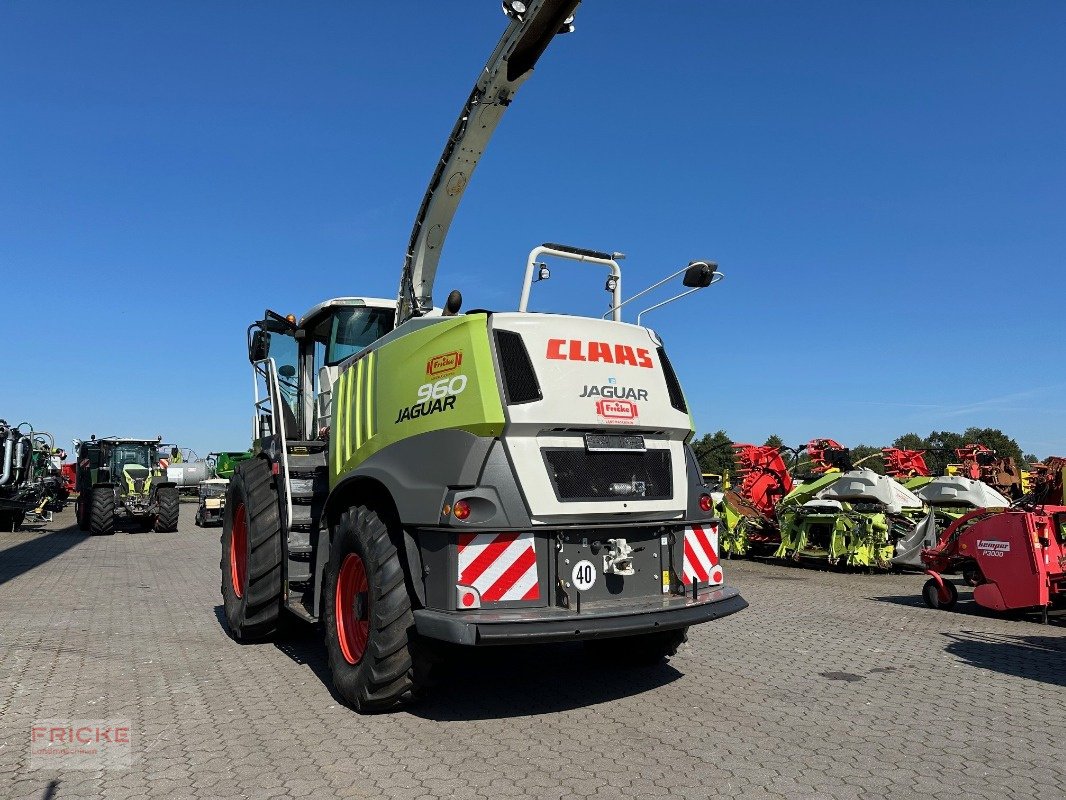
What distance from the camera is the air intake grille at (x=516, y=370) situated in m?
4.45

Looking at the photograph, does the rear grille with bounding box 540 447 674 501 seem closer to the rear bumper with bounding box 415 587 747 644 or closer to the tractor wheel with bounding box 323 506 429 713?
the rear bumper with bounding box 415 587 747 644

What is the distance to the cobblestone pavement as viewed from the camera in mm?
3738

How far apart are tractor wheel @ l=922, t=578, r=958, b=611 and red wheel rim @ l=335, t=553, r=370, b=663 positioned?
22.5ft

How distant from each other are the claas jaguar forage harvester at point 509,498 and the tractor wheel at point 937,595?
15.7ft

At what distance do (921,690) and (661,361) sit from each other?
2.82 metres

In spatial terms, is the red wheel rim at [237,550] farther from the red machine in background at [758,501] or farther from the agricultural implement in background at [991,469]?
the agricultural implement in background at [991,469]

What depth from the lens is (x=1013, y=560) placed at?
318 inches

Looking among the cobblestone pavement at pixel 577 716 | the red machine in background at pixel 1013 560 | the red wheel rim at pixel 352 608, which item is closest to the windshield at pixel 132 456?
the cobblestone pavement at pixel 577 716

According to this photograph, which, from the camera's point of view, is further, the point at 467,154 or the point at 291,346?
the point at 291,346

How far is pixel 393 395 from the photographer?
16.5 ft

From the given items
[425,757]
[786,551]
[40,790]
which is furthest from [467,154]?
[786,551]

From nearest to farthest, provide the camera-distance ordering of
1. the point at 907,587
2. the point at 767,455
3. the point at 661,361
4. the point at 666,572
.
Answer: the point at 666,572, the point at 661,361, the point at 907,587, the point at 767,455

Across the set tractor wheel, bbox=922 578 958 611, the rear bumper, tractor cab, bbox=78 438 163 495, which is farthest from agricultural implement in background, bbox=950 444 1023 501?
tractor cab, bbox=78 438 163 495

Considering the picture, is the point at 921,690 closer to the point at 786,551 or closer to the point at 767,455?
the point at 786,551
